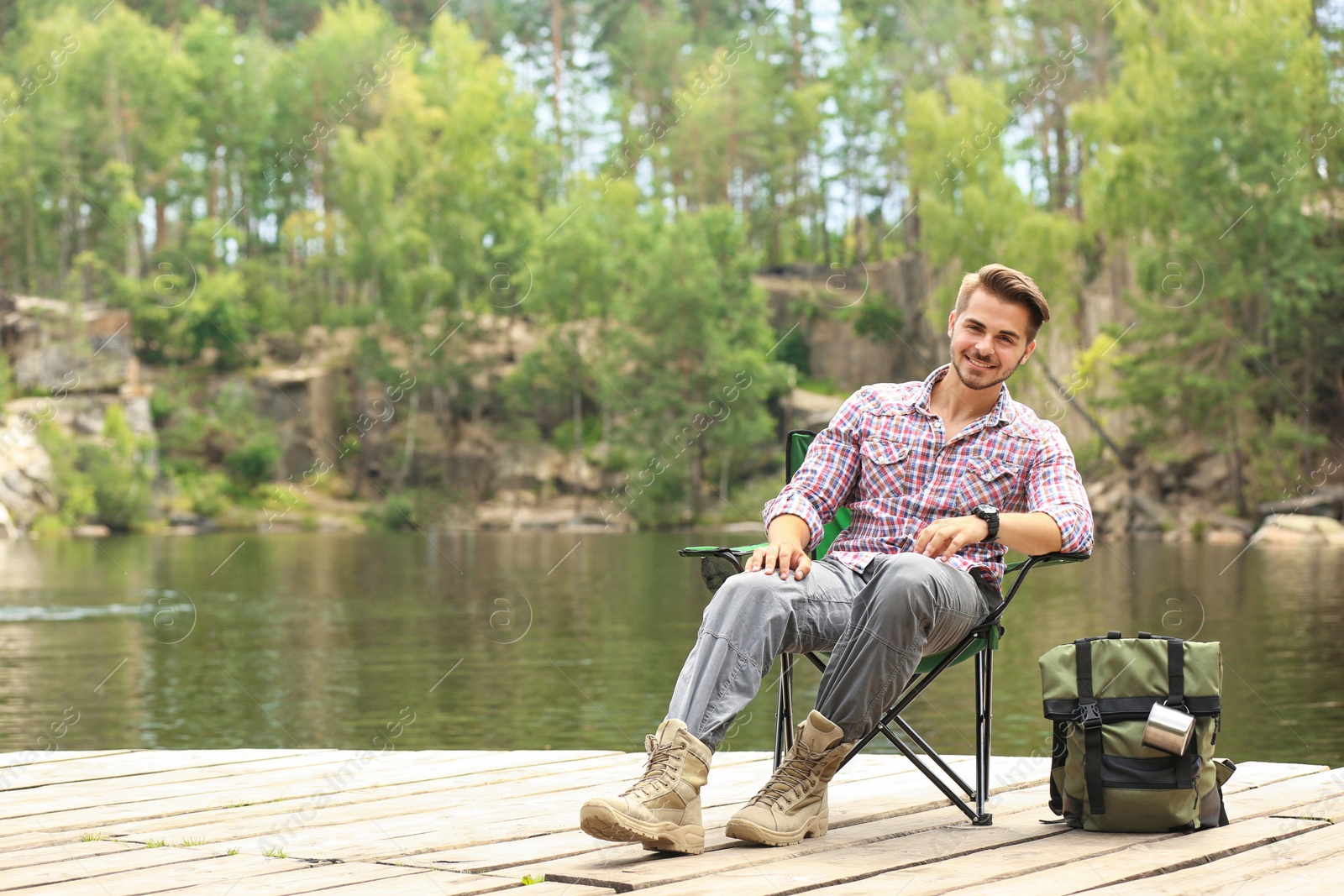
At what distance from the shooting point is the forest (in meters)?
27.9

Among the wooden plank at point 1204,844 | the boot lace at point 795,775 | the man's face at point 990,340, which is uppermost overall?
the man's face at point 990,340

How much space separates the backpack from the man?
0.24 metres

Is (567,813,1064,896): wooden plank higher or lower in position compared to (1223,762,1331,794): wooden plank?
higher

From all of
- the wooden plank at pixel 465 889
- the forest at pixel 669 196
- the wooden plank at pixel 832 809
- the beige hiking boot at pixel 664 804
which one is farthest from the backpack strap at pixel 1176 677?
the forest at pixel 669 196

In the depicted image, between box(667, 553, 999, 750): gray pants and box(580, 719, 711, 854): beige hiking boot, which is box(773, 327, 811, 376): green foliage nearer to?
box(667, 553, 999, 750): gray pants

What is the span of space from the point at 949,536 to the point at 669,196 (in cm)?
4113

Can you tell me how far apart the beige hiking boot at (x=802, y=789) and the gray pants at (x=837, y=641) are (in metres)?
0.04

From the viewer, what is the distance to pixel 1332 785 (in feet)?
10.9

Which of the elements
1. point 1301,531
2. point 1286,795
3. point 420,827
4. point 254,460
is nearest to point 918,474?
point 1286,795

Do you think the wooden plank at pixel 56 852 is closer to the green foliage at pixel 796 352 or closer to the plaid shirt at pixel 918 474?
the plaid shirt at pixel 918 474

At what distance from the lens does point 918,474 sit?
3232 mm

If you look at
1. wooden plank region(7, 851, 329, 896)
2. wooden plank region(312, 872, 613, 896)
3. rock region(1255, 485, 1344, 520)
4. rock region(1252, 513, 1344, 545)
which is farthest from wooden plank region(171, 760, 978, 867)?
rock region(1255, 485, 1344, 520)

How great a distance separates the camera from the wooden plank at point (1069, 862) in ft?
7.83

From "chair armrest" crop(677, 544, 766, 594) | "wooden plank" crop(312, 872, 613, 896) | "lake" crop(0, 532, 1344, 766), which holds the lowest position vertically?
"lake" crop(0, 532, 1344, 766)
